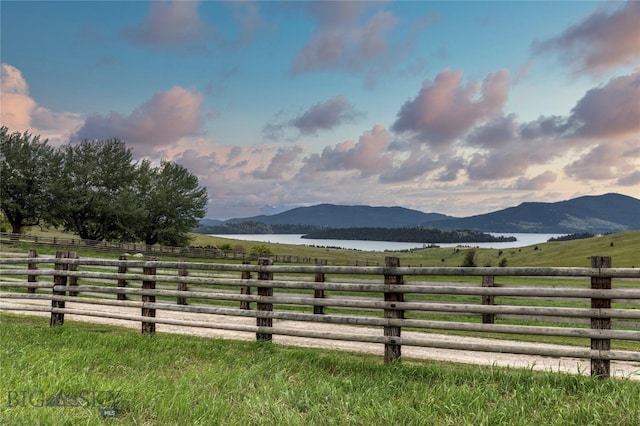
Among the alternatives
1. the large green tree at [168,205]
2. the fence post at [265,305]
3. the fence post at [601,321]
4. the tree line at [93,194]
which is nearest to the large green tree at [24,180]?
the tree line at [93,194]

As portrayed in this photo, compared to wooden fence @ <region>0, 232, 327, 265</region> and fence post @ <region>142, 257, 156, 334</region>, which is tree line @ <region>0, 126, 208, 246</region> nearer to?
wooden fence @ <region>0, 232, 327, 265</region>

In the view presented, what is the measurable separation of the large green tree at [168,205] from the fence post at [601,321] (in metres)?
57.9

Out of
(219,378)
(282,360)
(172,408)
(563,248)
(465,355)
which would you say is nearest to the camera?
(172,408)

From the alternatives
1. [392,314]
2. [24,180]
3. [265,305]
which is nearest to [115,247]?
[24,180]

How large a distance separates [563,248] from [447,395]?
12455cm

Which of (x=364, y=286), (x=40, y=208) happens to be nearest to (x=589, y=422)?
(x=364, y=286)

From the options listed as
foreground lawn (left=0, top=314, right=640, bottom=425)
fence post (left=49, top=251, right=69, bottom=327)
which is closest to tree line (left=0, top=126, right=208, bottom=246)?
fence post (left=49, top=251, right=69, bottom=327)

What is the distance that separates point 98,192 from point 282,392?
192 feet

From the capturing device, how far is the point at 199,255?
58.8m

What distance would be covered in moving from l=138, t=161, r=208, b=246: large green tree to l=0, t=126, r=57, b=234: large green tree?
11.0 metres

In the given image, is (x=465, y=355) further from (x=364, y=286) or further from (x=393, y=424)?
(x=393, y=424)

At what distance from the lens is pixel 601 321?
7363 mm

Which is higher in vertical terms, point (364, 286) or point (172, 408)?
point (364, 286)
